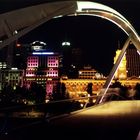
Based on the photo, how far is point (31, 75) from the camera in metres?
89.5

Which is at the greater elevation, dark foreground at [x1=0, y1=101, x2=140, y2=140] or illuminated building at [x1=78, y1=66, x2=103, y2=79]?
illuminated building at [x1=78, y1=66, x2=103, y2=79]

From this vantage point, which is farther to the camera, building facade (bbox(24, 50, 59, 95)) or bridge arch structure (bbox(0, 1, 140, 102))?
building facade (bbox(24, 50, 59, 95))

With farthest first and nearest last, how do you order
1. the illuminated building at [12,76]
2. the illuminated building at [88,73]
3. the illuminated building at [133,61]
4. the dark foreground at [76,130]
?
1. the illuminated building at [133,61]
2. the illuminated building at [88,73]
3. the illuminated building at [12,76]
4. the dark foreground at [76,130]

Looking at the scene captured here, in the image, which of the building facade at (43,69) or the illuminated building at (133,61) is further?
the illuminated building at (133,61)

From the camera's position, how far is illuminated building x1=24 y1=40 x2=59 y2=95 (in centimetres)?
8694

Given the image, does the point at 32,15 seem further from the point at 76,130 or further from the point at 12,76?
the point at 12,76

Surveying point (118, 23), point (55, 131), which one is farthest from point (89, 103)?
point (55, 131)

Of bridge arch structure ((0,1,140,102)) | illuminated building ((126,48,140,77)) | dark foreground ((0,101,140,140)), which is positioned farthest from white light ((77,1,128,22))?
illuminated building ((126,48,140,77))

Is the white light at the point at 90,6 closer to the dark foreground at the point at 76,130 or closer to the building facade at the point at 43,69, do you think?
the dark foreground at the point at 76,130

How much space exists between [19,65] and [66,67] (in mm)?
14440

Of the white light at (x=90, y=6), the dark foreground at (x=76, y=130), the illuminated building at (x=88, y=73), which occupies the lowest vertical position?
the dark foreground at (x=76, y=130)

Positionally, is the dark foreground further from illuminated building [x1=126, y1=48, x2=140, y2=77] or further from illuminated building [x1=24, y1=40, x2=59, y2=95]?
illuminated building [x1=126, y1=48, x2=140, y2=77]

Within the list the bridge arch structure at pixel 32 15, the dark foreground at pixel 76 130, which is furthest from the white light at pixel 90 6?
the dark foreground at pixel 76 130

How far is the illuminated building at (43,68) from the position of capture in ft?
285
